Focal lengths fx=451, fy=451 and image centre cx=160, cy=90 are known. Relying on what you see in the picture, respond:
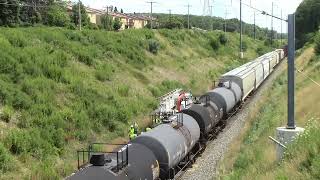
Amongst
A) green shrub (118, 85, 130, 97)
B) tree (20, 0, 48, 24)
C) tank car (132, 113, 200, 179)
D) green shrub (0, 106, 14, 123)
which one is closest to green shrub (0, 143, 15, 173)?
green shrub (0, 106, 14, 123)

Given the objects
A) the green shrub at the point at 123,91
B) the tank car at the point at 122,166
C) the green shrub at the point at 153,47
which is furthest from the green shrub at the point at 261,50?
the tank car at the point at 122,166

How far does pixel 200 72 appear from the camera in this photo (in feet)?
213

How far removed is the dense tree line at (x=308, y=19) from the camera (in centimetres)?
9400

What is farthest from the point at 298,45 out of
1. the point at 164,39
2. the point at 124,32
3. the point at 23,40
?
the point at 23,40

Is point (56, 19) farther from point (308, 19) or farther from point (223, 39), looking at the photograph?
point (308, 19)

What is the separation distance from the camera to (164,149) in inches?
691

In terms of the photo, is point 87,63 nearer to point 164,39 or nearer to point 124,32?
point 124,32

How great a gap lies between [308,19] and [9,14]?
6533 centimetres

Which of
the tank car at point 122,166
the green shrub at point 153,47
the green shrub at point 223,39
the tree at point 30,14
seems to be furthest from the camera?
the green shrub at point 223,39

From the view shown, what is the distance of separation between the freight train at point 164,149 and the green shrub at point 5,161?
449cm

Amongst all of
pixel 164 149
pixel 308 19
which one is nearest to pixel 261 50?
pixel 308 19

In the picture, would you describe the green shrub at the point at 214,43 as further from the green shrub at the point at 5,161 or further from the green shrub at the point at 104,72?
the green shrub at the point at 5,161

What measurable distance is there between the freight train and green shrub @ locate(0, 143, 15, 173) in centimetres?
449

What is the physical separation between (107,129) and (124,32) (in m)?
28.4
